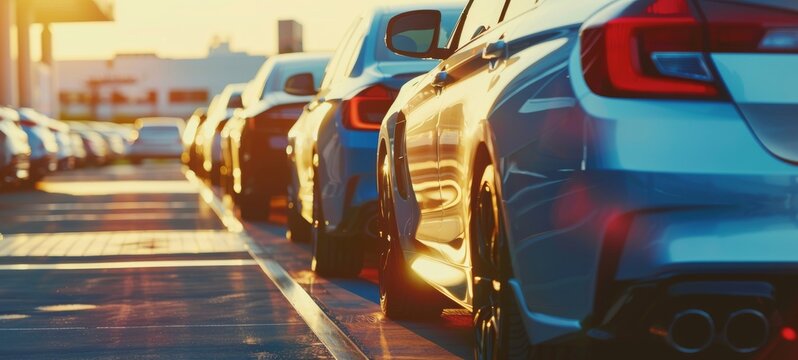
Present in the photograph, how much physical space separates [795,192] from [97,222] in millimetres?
14101

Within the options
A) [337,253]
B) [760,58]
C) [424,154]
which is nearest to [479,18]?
[424,154]

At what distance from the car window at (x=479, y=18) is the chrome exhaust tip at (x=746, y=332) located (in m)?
2.44

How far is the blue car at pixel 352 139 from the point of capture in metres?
9.98

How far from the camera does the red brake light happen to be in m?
4.25

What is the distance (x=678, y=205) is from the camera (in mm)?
4105

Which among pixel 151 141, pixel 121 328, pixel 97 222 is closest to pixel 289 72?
pixel 97 222

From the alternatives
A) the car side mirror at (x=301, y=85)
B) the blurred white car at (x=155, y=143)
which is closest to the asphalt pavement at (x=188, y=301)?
the car side mirror at (x=301, y=85)

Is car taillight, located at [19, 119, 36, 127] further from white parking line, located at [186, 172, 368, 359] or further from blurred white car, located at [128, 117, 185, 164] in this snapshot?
blurred white car, located at [128, 117, 185, 164]

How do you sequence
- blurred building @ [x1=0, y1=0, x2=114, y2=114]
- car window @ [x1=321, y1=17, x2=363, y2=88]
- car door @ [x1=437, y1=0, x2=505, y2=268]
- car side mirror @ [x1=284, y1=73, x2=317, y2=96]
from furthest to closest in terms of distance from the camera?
blurred building @ [x1=0, y1=0, x2=114, y2=114]
car side mirror @ [x1=284, y1=73, x2=317, y2=96]
car window @ [x1=321, y1=17, x2=363, y2=88]
car door @ [x1=437, y1=0, x2=505, y2=268]

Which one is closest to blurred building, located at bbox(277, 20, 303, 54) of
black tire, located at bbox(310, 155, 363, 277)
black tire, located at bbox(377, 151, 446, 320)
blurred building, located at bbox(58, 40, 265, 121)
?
black tire, located at bbox(310, 155, 363, 277)

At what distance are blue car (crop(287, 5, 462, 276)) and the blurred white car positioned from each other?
47880mm

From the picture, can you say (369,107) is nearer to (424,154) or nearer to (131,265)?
(131,265)

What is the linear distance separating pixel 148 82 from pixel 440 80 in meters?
130

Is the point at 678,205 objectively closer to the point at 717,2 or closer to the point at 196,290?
the point at 717,2
